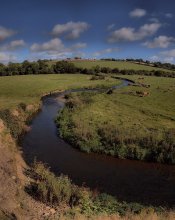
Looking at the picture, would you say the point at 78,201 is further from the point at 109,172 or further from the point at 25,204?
the point at 109,172

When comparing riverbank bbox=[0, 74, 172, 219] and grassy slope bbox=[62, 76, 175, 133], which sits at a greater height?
grassy slope bbox=[62, 76, 175, 133]

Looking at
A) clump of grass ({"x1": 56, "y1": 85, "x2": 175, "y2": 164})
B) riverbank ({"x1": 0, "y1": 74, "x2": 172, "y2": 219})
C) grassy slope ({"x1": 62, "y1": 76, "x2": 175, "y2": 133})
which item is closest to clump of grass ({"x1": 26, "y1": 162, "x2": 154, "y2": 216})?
riverbank ({"x1": 0, "y1": 74, "x2": 172, "y2": 219})

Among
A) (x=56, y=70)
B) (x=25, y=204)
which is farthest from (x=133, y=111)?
(x=56, y=70)

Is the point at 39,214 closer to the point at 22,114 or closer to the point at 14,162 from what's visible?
the point at 14,162

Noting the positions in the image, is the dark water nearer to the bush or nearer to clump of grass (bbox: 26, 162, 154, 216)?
the bush

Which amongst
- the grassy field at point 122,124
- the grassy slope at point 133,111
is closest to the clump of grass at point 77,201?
the grassy field at point 122,124
